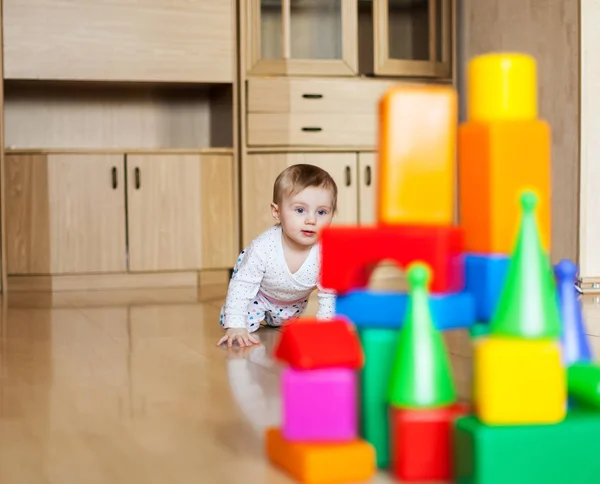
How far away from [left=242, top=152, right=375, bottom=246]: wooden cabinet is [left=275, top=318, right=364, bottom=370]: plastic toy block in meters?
2.48

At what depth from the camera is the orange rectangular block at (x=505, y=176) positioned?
38.1 inches

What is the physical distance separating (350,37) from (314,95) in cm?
27

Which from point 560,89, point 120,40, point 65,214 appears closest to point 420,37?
point 560,89

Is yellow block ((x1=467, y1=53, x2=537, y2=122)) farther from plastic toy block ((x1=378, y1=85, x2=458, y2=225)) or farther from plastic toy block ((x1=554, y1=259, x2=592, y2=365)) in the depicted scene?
plastic toy block ((x1=554, y1=259, x2=592, y2=365))

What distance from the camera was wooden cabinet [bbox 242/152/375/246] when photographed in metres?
3.42

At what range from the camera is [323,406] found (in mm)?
930

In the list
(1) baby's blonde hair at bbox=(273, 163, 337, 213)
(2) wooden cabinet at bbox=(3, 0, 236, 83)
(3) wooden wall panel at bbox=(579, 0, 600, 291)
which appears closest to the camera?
(1) baby's blonde hair at bbox=(273, 163, 337, 213)

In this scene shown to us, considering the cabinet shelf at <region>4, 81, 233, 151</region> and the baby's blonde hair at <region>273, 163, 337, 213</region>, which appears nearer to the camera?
the baby's blonde hair at <region>273, 163, 337, 213</region>

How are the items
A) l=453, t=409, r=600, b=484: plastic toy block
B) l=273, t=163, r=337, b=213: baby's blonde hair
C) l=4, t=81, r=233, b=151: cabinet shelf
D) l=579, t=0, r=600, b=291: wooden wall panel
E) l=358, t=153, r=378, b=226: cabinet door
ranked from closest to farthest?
l=453, t=409, r=600, b=484: plastic toy block < l=273, t=163, r=337, b=213: baby's blonde hair < l=579, t=0, r=600, b=291: wooden wall panel < l=358, t=153, r=378, b=226: cabinet door < l=4, t=81, r=233, b=151: cabinet shelf

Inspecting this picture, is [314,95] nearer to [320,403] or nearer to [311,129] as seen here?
[311,129]

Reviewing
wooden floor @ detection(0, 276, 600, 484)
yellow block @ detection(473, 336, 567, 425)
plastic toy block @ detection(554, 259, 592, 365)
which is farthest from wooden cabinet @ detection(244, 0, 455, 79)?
yellow block @ detection(473, 336, 567, 425)

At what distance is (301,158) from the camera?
11.3 ft

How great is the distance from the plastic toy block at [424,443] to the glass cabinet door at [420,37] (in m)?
2.79

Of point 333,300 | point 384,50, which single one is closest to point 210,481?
point 333,300
